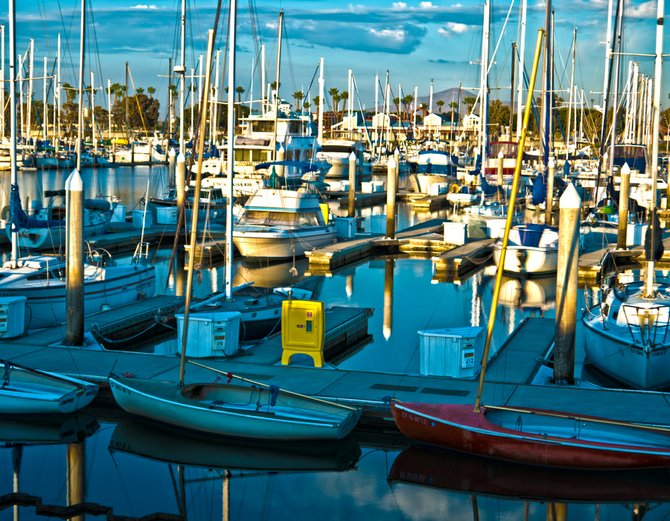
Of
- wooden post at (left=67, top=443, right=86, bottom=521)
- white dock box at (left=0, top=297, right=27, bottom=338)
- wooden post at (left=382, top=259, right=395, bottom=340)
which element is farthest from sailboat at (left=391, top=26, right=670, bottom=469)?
wooden post at (left=382, top=259, right=395, bottom=340)

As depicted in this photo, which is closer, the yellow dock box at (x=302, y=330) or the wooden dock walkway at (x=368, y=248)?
the yellow dock box at (x=302, y=330)

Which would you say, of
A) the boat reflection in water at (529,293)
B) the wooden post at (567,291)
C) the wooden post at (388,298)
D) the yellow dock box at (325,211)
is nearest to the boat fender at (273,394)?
the wooden post at (567,291)

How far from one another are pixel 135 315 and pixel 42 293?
7.08 ft

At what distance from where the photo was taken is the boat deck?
49.1ft

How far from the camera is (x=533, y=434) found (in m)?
13.5

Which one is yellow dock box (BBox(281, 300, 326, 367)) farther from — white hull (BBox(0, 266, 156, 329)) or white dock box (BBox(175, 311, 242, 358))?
white hull (BBox(0, 266, 156, 329))

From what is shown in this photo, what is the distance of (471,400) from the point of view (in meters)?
15.2

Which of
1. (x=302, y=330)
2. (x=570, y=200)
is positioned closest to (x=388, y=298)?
(x=302, y=330)

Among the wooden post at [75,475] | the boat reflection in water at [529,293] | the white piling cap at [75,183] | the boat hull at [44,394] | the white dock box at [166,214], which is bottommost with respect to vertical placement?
the wooden post at [75,475]

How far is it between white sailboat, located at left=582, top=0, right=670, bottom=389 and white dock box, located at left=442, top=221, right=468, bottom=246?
658 inches

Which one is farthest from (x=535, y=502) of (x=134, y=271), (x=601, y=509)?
(x=134, y=271)

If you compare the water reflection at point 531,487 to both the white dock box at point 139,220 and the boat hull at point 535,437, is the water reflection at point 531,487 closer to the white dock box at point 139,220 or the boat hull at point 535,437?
the boat hull at point 535,437

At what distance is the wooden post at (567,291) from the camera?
631 inches

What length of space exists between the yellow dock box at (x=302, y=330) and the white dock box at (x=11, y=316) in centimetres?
553
